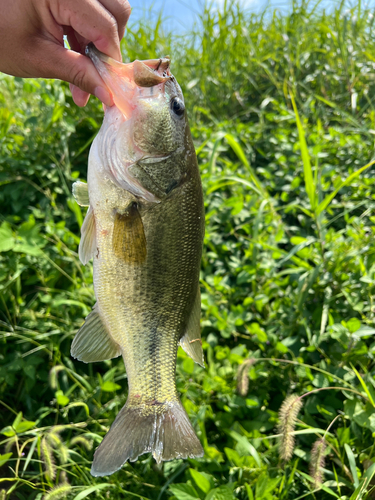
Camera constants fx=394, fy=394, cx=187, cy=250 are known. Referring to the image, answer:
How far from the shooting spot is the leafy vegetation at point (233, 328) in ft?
6.72

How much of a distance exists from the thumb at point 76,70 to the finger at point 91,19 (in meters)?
0.10

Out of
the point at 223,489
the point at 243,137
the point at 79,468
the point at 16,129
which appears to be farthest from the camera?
the point at 243,137

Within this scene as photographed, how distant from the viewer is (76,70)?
1.71m

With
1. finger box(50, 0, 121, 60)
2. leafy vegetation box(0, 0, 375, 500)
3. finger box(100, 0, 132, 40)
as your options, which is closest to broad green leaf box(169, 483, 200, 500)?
leafy vegetation box(0, 0, 375, 500)

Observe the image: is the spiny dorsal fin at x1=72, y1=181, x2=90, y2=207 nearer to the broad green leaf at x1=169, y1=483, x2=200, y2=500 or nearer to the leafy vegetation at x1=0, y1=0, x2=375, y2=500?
the leafy vegetation at x1=0, y1=0, x2=375, y2=500

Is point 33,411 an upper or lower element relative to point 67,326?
lower

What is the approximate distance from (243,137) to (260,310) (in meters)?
2.25

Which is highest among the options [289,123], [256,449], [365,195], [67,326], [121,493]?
[289,123]

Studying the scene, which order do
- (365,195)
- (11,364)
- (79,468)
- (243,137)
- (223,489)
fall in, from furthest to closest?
(243,137), (365,195), (11,364), (79,468), (223,489)

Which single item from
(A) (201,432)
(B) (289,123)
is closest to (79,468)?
(A) (201,432)

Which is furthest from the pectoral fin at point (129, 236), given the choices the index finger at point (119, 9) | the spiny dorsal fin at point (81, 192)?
the index finger at point (119, 9)

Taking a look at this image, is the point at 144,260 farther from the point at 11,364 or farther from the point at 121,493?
the point at 11,364

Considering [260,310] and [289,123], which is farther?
[289,123]

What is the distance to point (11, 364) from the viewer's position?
2.61 metres
